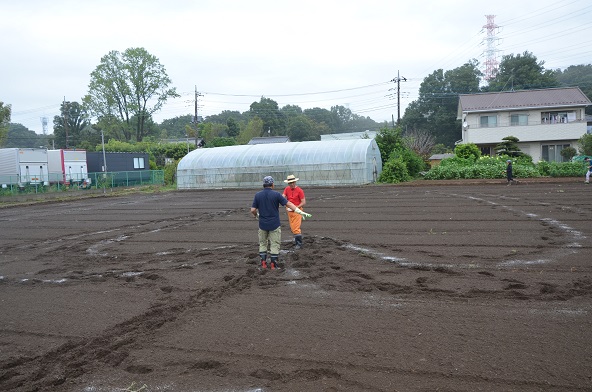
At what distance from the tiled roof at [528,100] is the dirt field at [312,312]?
3333 cm

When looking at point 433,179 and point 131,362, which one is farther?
point 433,179

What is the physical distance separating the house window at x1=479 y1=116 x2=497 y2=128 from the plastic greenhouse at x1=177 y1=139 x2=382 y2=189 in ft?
46.0

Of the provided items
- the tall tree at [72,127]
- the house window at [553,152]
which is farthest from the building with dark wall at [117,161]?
the house window at [553,152]

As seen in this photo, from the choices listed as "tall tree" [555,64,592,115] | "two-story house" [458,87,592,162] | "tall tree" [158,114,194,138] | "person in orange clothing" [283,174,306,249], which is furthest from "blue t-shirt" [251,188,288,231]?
"tall tree" [158,114,194,138]

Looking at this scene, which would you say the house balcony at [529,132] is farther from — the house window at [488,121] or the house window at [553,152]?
the house window at [553,152]

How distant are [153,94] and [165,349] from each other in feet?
232

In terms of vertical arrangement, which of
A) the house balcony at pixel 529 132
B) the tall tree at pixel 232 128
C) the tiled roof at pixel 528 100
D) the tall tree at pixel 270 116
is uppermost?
the tall tree at pixel 270 116

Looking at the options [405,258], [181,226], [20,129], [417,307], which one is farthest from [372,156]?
[20,129]

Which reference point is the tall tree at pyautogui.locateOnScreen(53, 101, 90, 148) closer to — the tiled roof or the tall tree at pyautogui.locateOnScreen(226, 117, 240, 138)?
the tall tree at pyautogui.locateOnScreen(226, 117, 240, 138)

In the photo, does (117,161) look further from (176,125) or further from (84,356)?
(176,125)

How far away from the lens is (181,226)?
15734 mm

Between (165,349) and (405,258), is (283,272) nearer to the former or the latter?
(405,258)

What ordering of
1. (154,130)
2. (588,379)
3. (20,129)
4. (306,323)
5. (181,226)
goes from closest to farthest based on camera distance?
1. (588,379)
2. (306,323)
3. (181,226)
4. (154,130)
5. (20,129)

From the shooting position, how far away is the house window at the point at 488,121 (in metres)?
43.4
